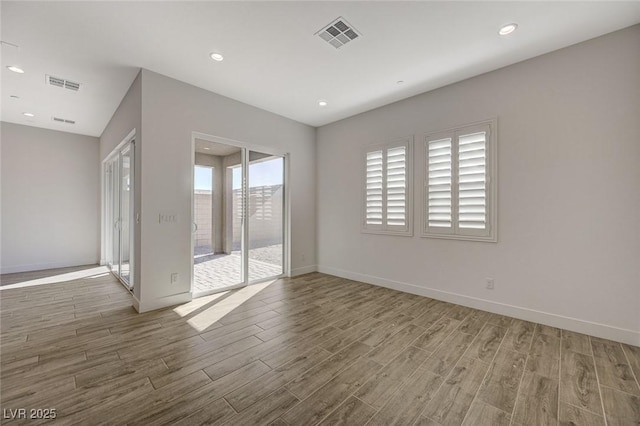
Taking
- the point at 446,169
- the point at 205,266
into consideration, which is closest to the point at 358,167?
the point at 446,169

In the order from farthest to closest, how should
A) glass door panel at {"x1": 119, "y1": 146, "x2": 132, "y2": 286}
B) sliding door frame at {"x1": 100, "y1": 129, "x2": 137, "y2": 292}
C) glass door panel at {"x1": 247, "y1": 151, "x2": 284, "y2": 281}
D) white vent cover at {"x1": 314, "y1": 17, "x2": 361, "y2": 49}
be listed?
glass door panel at {"x1": 247, "y1": 151, "x2": 284, "y2": 281} < glass door panel at {"x1": 119, "y1": 146, "x2": 132, "y2": 286} < sliding door frame at {"x1": 100, "y1": 129, "x2": 137, "y2": 292} < white vent cover at {"x1": 314, "y1": 17, "x2": 361, "y2": 49}

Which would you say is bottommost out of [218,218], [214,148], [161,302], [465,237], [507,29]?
[161,302]

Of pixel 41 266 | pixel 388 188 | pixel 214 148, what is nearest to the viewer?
pixel 214 148

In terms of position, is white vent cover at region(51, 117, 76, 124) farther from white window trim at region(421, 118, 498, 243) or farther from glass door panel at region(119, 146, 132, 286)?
white window trim at region(421, 118, 498, 243)

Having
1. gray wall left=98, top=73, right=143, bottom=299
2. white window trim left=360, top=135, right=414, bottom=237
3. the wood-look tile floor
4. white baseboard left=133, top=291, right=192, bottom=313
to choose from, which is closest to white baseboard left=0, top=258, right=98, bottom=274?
the wood-look tile floor

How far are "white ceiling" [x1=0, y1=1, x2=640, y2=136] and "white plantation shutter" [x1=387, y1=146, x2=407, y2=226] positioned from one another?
0.92 metres

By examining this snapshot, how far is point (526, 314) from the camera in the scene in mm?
3012

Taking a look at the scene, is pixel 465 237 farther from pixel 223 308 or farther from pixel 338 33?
pixel 223 308

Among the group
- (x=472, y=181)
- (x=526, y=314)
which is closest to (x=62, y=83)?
(x=472, y=181)

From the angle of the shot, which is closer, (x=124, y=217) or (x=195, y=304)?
(x=195, y=304)

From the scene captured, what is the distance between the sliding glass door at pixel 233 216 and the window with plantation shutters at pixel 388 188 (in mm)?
1767

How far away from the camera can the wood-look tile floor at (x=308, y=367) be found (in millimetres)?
1662

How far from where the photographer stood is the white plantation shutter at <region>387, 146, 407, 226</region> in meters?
4.10

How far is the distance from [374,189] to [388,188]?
278 mm
